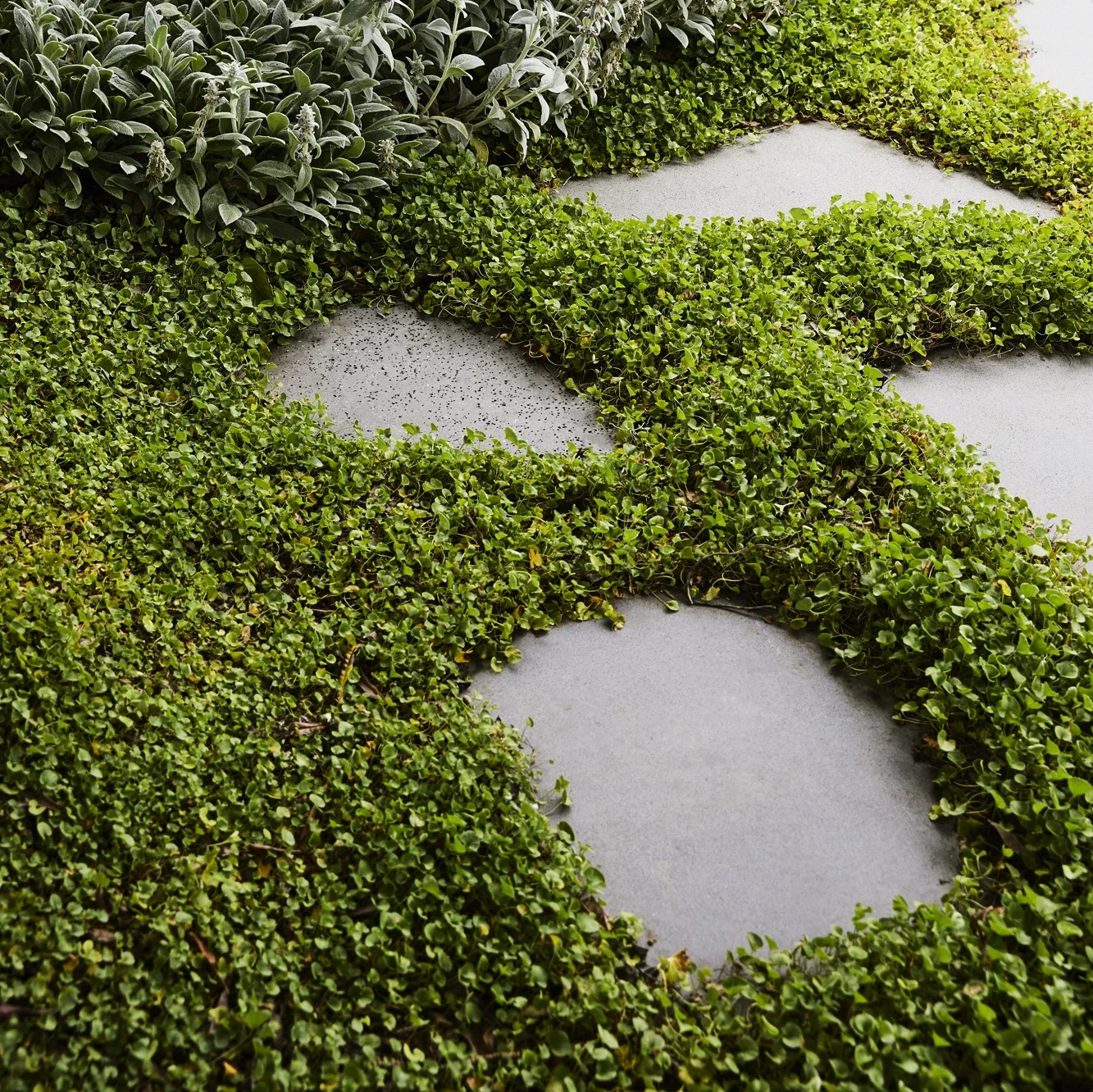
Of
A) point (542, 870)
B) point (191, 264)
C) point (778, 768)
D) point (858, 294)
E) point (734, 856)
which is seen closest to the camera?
point (542, 870)

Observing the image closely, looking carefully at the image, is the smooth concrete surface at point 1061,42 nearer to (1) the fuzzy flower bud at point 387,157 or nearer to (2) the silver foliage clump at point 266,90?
(2) the silver foliage clump at point 266,90

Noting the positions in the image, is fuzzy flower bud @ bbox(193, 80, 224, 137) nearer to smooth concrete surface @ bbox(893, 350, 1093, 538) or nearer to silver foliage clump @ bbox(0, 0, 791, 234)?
silver foliage clump @ bbox(0, 0, 791, 234)

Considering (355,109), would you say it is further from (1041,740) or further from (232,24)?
(1041,740)

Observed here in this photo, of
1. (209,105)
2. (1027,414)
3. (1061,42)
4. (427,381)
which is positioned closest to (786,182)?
(1027,414)

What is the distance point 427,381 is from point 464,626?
1265 mm

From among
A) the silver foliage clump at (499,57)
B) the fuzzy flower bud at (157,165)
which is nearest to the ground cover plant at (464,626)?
the fuzzy flower bud at (157,165)

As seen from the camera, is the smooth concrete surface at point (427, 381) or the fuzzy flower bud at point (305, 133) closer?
the smooth concrete surface at point (427, 381)

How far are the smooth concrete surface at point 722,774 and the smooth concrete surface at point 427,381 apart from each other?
894 millimetres

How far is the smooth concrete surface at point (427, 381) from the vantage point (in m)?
3.74

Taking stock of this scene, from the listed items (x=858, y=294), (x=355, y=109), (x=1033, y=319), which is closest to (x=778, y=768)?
(x=858, y=294)

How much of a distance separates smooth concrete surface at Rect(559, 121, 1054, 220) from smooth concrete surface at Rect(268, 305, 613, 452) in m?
1.20

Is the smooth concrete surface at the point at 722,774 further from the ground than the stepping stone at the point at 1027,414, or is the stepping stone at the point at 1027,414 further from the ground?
the stepping stone at the point at 1027,414

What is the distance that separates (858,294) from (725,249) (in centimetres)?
56

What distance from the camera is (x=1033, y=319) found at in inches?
169
